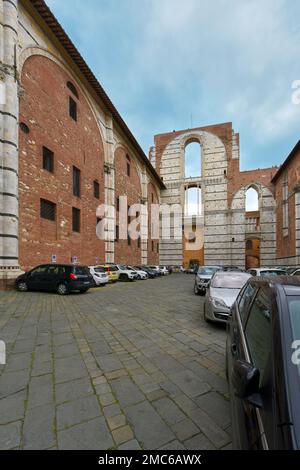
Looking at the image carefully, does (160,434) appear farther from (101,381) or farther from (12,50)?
(12,50)

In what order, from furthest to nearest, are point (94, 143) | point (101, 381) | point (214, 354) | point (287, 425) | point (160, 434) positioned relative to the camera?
point (94, 143) < point (214, 354) < point (101, 381) < point (160, 434) < point (287, 425)

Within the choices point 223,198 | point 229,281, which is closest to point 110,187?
point 229,281

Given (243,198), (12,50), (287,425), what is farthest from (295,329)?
(243,198)

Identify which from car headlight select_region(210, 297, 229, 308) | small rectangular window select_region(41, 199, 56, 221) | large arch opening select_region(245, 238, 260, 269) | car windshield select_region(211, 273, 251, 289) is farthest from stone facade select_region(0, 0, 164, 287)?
large arch opening select_region(245, 238, 260, 269)

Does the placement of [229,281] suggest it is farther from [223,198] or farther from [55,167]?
[223,198]

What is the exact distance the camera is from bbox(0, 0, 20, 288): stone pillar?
11078mm

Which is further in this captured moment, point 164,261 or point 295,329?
point 164,261

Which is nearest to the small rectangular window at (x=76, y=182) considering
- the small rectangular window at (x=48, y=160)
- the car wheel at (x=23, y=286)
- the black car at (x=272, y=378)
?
the small rectangular window at (x=48, y=160)

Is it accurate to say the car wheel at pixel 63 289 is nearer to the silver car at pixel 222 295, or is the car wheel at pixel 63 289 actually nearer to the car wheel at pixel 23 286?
the car wheel at pixel 23 286

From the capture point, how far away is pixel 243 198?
3391cm

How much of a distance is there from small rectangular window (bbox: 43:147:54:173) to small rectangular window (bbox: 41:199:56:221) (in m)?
2.15

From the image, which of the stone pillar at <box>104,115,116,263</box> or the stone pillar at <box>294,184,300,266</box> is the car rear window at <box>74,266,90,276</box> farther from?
the stone pillar at <box>294,184,300,266</box>

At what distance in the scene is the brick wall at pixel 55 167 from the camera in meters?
12.9

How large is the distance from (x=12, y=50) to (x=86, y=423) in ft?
51.4
